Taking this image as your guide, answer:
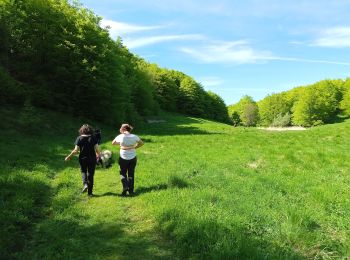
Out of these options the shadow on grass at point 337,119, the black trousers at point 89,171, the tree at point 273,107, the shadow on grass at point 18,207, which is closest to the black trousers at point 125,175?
the black trousers at point 89,171

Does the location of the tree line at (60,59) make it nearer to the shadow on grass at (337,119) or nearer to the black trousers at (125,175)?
the black trousers at (125,175)

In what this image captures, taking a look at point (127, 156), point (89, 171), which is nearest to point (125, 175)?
point (127, 156)

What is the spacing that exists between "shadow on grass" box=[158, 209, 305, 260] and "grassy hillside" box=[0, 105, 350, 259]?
22 mm

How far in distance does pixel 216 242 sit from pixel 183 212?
2096 millimetres

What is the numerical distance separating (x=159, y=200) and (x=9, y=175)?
21.3 feet

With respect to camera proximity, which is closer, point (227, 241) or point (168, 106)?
point (227, 241)

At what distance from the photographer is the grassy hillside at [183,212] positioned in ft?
25.3

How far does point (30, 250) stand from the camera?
820 centimetres

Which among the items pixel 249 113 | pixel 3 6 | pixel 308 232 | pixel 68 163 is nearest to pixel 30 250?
pixel 308 232

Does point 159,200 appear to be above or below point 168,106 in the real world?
below

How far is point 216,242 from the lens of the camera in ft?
25.0

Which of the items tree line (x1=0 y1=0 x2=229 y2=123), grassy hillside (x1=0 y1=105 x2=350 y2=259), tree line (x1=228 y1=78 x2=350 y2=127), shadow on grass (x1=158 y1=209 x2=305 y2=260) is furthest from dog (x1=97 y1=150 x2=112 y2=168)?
tree line (x1=228 y1=78 x2=350 y2=127)

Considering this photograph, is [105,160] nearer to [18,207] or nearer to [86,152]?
[86,152]

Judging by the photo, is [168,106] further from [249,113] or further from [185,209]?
[185,209]
